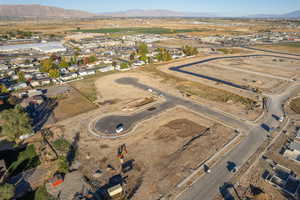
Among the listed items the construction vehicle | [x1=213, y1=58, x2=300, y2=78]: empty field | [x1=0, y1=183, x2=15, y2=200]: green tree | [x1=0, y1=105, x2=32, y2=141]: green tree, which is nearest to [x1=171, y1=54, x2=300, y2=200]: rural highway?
the construction vehicle

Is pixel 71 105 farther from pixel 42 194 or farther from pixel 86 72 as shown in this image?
pixel 86 72

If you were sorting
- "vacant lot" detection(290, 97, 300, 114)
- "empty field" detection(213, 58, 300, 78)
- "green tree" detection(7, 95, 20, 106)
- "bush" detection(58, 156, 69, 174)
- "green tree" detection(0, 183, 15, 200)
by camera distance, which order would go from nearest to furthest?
"green tree" detection(0, 183, 15, 200)
"bush" detection(58, 156, 69, 174)
"vacant lot" detection(290, 97, 300, 114)
"green tree" detection(7, 95, 20, 106)
"empty field" detection(213, 58, 300, 78)

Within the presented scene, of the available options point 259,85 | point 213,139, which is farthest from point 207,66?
point 213,139

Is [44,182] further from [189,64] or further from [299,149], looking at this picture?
[189,64]

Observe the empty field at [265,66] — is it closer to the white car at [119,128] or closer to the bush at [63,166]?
the white car at [119,128]

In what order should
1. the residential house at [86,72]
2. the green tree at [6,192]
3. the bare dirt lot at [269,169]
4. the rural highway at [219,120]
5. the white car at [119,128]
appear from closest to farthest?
the green tree at [6,192] → the bare dirt lot at [269,169] → the rural highway at [219,120] → the white car at [119,128] → the residential house at [86,72]

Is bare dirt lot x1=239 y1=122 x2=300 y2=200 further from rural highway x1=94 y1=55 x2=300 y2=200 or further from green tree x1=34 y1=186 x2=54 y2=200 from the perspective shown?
green tree x1=34 y1=186 x2=54 y2=200

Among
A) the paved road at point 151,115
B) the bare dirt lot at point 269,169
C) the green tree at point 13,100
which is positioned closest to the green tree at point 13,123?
the paved road at point 151,115
